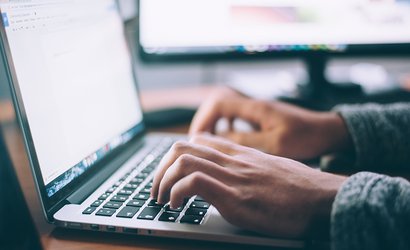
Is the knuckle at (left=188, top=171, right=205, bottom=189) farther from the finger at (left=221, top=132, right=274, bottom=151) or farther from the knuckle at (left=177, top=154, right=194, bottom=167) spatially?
the finger at (left=221, top=132, right=274, bottom=151)

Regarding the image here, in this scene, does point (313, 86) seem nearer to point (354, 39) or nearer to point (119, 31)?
point (354, 39)

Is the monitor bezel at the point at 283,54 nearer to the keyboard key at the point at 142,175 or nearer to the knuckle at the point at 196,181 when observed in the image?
the keyboard key at the point at 142,175

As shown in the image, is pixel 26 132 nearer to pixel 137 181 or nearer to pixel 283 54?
pixel 137 181

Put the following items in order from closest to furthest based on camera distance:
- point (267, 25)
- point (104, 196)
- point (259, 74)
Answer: point (104, 196)
point (267, 25)
point (259, 74)

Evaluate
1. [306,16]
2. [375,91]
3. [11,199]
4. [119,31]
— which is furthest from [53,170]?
[375,91]

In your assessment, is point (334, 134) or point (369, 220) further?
point (334, 134)

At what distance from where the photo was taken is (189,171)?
45 centimetres

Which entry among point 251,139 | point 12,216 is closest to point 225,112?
point 251,139

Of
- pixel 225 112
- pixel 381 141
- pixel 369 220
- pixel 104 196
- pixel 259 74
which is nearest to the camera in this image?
pixel 369 220

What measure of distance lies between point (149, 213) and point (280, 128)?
11.5 inches

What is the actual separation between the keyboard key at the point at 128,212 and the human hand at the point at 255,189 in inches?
1.1

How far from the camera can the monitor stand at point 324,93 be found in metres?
0.89

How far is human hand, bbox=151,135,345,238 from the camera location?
16.3 inches

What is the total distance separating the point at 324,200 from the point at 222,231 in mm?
102
